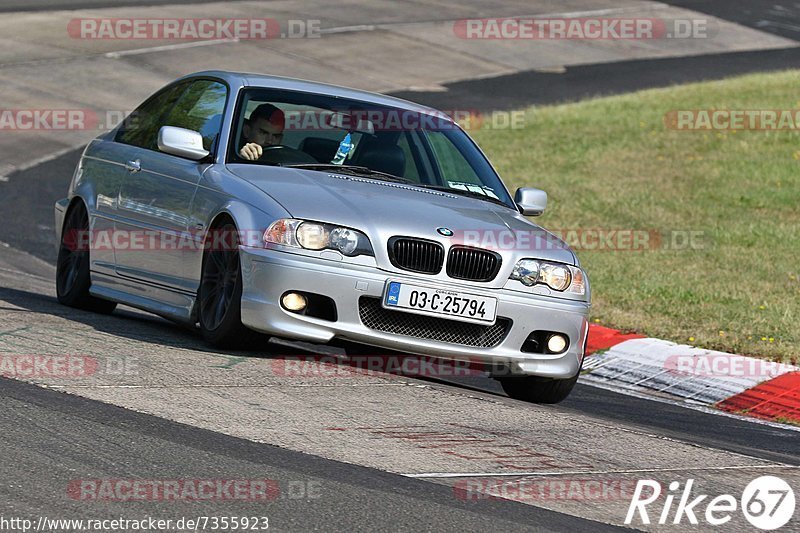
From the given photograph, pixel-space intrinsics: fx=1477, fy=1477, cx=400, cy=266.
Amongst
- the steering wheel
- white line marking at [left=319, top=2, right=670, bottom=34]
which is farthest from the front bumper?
white line marking at [left=319, top=2, right=670, bottom=34]

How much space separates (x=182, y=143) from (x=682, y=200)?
33.4ft

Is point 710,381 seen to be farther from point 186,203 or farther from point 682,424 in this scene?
point 186,203

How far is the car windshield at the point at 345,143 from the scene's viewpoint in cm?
846

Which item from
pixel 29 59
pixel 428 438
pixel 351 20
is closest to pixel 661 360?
pixel 428 438

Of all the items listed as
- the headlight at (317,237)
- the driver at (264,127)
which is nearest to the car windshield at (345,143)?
the driver at (264,127)

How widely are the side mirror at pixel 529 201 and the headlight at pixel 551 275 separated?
1078 mm

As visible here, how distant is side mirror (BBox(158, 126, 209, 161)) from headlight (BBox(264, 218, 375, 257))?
3.62 ft

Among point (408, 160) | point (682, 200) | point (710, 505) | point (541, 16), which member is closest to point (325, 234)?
point (408, 160)

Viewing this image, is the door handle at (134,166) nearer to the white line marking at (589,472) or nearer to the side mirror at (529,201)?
the side mirror at (529,201)

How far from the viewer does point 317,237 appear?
7.44 m

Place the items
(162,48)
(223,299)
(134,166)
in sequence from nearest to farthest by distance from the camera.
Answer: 1. (223,299)
2. (134,166)
3. (162,48)

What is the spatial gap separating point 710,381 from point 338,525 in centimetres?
546

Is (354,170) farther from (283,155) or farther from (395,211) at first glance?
(395,211)

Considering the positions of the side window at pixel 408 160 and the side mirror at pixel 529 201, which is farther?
the side mirror at pixel 529 201
